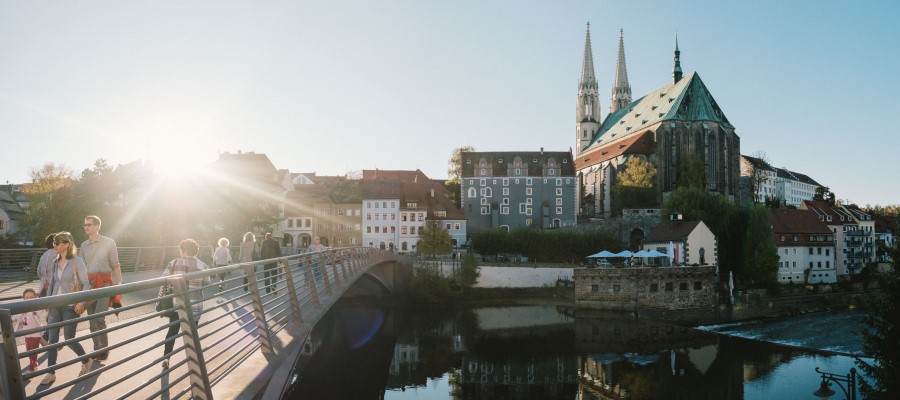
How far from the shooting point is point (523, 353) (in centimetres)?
3262

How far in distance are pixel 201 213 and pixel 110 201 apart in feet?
16.9

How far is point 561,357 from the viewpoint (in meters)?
31.9

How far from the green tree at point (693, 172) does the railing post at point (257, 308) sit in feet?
253

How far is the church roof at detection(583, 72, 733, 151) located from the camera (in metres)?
86.7

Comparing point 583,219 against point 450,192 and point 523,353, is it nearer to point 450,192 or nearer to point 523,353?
point 450,192

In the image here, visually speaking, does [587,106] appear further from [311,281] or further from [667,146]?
[311,281]

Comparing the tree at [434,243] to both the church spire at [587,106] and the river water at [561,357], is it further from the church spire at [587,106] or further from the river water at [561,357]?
the church spire at [587,106]

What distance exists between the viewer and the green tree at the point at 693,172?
262ft

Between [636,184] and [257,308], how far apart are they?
251ft

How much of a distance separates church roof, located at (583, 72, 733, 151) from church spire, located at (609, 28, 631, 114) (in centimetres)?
1152

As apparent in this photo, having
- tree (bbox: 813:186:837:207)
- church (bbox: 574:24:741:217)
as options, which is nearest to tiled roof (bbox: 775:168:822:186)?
tree (bbox: 813:186:837:207)

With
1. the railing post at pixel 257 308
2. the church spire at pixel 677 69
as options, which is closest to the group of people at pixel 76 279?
the railing post at pixel 257 308

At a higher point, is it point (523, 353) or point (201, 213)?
point (201, 213)

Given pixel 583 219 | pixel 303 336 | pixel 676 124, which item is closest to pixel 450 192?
pixel 583 219
